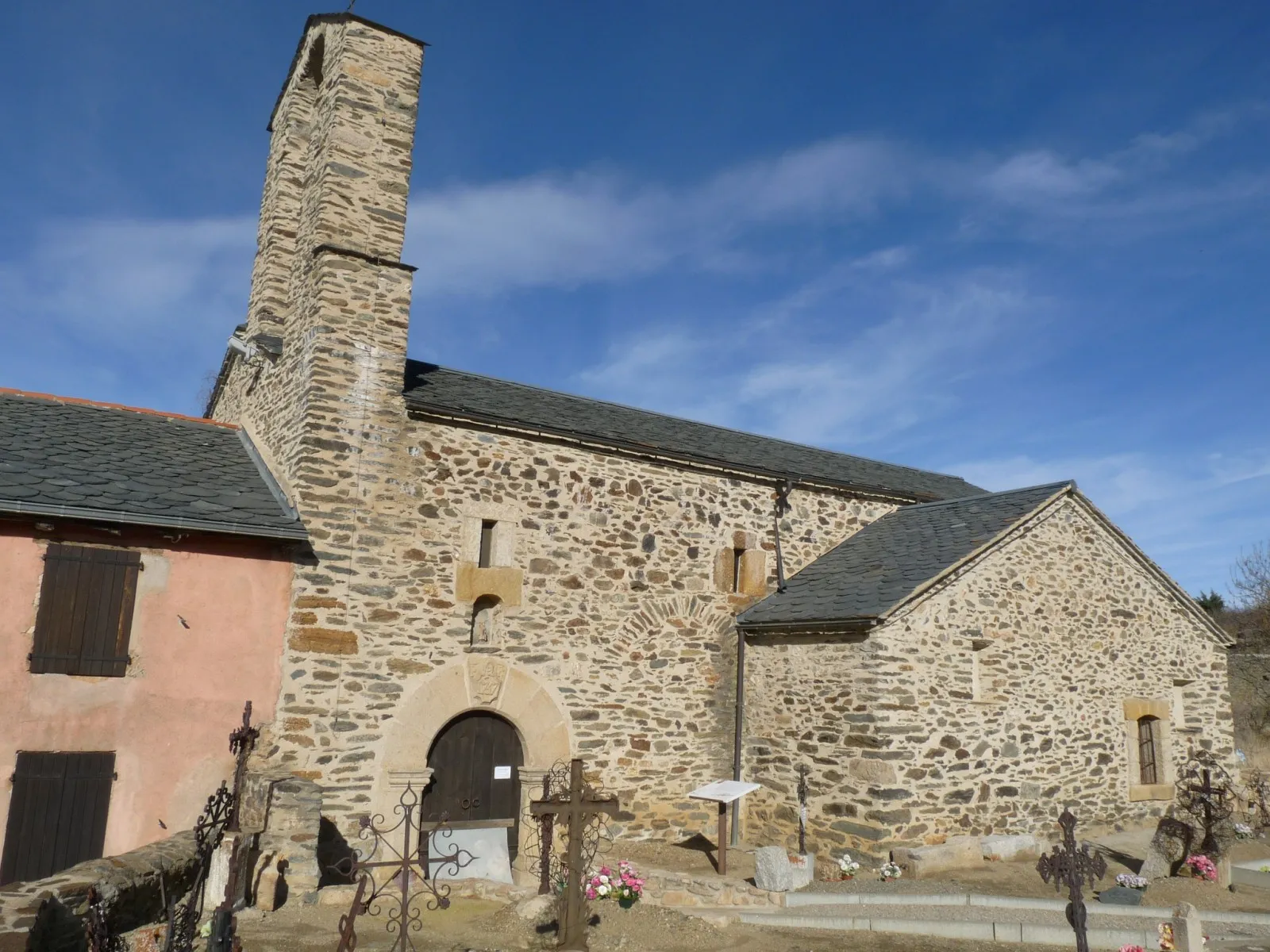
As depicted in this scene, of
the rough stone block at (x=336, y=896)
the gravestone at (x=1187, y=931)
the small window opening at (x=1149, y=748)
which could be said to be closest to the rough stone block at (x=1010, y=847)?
the small window opening at (x=1149, y=748)

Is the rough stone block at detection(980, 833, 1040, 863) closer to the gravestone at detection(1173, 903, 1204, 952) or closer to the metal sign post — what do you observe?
the metal sign post

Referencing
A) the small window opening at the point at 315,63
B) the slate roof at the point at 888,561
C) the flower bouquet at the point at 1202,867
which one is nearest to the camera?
the flower bouquet at the point at 1202,867

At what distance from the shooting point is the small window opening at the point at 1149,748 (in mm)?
13164

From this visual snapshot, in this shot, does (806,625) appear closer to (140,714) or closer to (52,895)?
(140,714)

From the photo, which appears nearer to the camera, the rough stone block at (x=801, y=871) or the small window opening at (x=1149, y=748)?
the rough stone block at (x=801, y=871)

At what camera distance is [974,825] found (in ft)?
35.5

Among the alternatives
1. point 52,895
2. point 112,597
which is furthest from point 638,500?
point 52,895

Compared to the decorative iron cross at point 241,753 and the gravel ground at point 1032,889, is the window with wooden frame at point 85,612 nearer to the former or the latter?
the decorative iron cross at point 241,753

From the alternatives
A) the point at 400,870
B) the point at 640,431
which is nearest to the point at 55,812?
the point at 400,870

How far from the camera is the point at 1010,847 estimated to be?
10758mm

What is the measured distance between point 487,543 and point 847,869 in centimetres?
556

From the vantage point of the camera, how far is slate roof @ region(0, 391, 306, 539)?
8.40 m

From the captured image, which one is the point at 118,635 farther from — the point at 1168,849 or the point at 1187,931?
the point at 1168,849

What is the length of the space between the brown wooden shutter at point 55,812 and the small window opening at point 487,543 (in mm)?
4259
